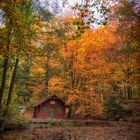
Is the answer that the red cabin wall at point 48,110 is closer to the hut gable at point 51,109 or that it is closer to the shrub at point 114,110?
the hut gable at point 51,109

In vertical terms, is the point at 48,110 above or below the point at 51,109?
below

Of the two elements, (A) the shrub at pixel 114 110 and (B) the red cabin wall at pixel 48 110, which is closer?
(A) the shrub at pixel 114 110

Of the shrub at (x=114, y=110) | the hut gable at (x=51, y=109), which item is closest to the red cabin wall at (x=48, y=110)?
the hut gable at (x=51, y=109)

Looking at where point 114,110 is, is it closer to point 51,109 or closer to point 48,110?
point 51,109

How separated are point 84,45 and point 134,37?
1629 centimetres

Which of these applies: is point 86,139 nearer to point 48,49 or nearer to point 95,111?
point 48,49

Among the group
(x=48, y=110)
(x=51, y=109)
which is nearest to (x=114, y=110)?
(x=51, y=109)

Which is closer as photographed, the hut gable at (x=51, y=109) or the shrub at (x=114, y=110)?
the shrub at (x=114, y=110)

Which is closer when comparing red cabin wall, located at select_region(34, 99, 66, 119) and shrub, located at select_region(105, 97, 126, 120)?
shrub, located at select_region(105, 97, 126, 120)

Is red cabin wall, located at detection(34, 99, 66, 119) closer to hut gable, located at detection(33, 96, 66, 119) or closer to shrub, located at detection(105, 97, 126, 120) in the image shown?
hut gable, located at detection(33, 96, 66, 119)

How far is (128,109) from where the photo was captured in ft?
94.7

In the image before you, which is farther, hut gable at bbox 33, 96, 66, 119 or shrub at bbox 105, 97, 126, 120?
hut gable at bbox 33, 96, 66, 119

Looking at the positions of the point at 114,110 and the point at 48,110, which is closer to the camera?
the point at 114,110

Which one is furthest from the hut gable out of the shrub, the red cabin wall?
the shrub
